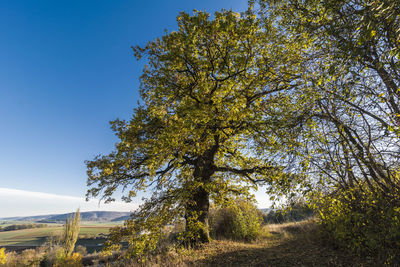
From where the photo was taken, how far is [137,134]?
7711 millimetres

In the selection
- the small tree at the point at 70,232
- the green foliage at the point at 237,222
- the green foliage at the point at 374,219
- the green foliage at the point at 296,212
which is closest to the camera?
the green foliage at the point at 374,219

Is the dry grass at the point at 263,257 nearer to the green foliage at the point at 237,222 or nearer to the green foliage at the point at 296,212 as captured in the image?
the green foliage at the point at 296,212

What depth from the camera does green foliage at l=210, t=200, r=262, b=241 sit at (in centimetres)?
1229

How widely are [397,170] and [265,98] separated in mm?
5057

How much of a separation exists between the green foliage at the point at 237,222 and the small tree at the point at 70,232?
1398cm

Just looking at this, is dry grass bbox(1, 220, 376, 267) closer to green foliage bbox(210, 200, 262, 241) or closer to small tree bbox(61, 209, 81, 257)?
green foliage bbox(210, 200, 262, 241)

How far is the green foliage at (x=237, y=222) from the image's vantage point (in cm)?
1229

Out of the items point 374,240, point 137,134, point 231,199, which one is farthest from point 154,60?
point 374,240

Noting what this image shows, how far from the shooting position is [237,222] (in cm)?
1280

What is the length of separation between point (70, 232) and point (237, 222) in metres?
16.4

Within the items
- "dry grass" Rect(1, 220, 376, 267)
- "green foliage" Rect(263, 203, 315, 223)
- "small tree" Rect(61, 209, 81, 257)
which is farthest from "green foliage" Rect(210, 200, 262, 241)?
"small tree" Rect(61, 209, 81, 257)

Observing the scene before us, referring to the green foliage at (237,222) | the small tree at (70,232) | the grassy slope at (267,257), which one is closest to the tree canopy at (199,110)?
the grassy slope at (267,257)

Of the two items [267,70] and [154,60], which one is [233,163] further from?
[154,60]

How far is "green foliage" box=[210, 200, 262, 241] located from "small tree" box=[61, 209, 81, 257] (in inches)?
551
